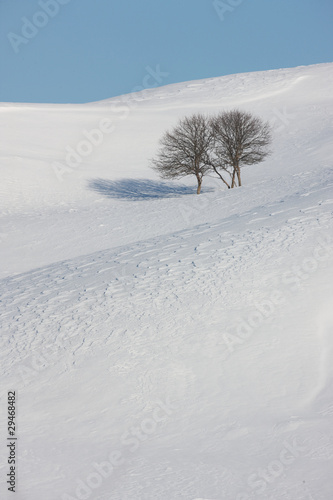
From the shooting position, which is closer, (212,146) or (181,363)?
(181,363)

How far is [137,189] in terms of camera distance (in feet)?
133

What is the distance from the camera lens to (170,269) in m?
13.8

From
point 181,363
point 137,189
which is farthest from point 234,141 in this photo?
point 181,363

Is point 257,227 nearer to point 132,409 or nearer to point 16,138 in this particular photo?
point 132,409

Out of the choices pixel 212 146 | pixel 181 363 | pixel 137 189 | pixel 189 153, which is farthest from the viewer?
pixel 137 189

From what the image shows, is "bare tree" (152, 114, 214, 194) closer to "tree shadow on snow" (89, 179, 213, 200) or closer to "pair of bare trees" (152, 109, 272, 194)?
"pair of bare trees" (152, 109, 272, 194)

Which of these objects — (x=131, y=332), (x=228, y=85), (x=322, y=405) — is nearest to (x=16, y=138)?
(x=228, y=85)

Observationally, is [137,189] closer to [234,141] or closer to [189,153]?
[189,153]

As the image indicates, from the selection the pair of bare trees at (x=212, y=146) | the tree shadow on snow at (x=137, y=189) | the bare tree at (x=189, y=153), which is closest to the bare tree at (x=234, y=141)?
the pair of bare trees at (x=212, y=146)

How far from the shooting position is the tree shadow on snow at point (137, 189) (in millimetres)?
38094

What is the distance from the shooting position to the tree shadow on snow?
125 ft

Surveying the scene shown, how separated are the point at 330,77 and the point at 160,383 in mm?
72702

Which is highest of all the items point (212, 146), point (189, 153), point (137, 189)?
point (212, 146)

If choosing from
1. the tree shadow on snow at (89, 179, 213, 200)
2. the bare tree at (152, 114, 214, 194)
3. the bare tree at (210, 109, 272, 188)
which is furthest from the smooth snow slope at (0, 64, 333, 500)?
the bare tree at (210, 109, 272, 188)
